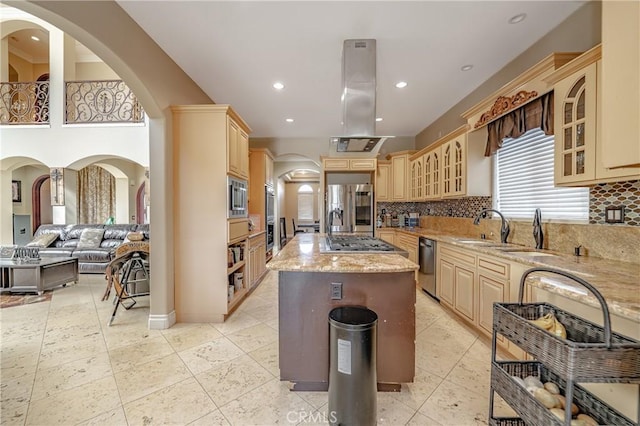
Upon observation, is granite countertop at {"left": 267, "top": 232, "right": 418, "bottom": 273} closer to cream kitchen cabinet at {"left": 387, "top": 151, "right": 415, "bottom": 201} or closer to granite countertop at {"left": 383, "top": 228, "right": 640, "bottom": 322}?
granite countertop at {"left": 383, "top": 228, "right": 640, "bottom": 322}

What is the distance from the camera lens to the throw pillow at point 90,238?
5.32m

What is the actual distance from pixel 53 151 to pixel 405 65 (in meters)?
7.62

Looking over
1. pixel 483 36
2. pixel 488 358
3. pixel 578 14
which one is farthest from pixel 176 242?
pixel 578 14

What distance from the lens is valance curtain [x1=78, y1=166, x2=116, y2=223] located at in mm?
7984

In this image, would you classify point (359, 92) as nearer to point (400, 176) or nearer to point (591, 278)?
point (591, 278)

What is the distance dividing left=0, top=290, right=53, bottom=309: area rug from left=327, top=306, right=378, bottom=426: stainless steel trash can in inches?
178

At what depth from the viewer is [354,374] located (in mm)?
1455

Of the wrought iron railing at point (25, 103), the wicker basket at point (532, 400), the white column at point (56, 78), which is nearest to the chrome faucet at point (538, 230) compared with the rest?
the wicker basket at point (532, 400)

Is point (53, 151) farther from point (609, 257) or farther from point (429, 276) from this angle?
point (609, 257)

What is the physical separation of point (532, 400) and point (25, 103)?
31.6 ft

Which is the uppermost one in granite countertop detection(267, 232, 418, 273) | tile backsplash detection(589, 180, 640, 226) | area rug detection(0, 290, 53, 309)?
tile backsplash detection(589, 180, 640, 226)

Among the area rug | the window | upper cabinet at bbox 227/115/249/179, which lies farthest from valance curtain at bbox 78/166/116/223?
upper cabinet at bbox 227/115/249/179

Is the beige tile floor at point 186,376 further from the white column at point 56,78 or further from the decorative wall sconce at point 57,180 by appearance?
the white column at point 56,78

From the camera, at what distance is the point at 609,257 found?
1896 millimetres
